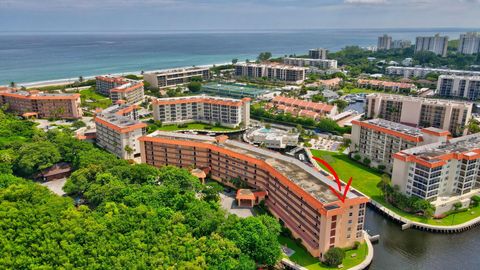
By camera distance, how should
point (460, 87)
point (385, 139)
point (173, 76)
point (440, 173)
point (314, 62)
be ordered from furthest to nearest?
point (314, 62) < point (173, 76) < point (460, 87) < point (385, 139) < point (440, 173)

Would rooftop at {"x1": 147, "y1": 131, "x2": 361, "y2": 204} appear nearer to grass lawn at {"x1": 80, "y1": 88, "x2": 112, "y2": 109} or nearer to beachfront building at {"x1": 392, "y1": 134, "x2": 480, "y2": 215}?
beachfront building at {"x1": 392, "y1": 134, "x2": 480, "y2": 215}

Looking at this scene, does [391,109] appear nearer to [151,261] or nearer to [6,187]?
[151,261]

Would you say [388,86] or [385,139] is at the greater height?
[388,86]

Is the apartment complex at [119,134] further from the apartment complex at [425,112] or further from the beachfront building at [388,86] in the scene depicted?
the beachfront building at [388,86]

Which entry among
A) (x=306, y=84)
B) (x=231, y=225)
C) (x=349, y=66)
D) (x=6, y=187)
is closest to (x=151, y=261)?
(x=231, y=225)

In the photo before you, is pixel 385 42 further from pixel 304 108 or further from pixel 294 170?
pixel 294 170

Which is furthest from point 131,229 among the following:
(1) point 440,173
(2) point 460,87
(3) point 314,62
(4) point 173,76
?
(3) point 314,62
